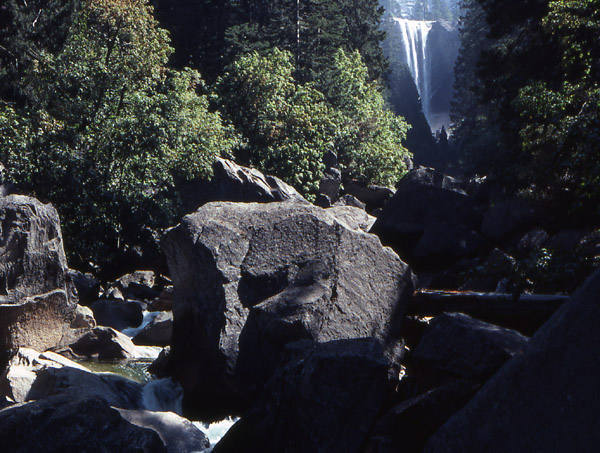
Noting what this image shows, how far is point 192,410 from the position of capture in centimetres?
928

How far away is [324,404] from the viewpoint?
6.06 m

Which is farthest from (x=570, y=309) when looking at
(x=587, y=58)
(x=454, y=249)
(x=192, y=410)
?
(x=454, y=249)

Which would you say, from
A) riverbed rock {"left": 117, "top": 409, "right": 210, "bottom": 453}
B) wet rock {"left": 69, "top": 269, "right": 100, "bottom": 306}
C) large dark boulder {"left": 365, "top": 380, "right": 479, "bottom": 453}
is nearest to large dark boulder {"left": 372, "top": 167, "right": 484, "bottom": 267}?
wet rock {"left": 69, "top": 269, "right": 100, "bottom": 306}

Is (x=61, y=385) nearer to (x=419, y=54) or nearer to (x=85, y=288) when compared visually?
(x=85, y=288)

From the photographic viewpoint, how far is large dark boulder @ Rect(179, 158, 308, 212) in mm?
21297

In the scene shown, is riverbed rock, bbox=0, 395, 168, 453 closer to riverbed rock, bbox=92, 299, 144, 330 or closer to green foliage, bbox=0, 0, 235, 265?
riverbed rock, bbox=92, 299, 144, 330

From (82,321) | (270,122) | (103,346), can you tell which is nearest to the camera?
(103,346)

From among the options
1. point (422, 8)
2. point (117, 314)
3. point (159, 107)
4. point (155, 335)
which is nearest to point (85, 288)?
point (117, 314)

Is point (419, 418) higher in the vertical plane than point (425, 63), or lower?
higher

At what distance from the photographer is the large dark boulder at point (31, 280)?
10992 mm

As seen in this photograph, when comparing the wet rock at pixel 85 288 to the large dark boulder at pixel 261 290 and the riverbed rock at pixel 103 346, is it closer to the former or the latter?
the riverbed rock at pixel 103 346

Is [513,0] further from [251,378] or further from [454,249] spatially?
[251,378]

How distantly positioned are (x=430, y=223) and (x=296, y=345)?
1118cm

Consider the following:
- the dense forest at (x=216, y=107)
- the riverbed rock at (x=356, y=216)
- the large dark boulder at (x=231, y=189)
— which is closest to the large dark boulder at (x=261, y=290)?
the dense forest at (x=216, y=107)
